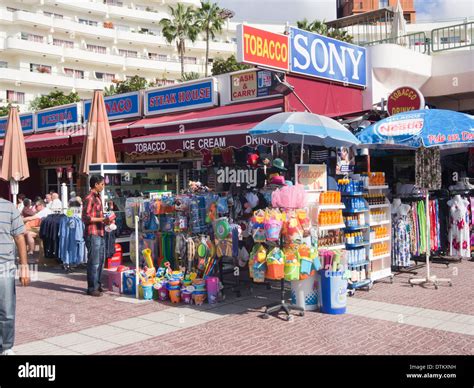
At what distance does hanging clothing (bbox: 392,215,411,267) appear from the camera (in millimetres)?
9133

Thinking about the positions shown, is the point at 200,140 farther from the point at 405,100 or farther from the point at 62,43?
the point at 62,43

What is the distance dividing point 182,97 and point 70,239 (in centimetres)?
494

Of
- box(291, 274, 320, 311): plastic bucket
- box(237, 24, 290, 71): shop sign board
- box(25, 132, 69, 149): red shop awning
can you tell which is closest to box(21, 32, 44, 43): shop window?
box(25, 132, 69, 149): red shop awning

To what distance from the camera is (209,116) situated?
11.3 meters

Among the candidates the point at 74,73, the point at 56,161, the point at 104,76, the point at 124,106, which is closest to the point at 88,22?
the point at 104,76

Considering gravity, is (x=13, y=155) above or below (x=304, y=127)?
above

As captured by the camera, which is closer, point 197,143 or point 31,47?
point 197,143

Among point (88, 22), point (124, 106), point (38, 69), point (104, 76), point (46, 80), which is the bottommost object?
point (124, 106)

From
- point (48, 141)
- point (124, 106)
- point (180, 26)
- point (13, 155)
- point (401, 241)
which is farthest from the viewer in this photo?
point (180, 26)

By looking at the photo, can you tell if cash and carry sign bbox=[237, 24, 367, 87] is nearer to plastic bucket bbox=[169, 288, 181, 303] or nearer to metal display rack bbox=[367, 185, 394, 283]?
metal display rack bbox=[367, 185, 394, 283]

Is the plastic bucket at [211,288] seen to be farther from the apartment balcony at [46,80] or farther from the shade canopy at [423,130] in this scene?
the apartment balcony at [46,80]

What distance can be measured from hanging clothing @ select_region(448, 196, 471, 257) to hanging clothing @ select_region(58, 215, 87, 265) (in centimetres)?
763

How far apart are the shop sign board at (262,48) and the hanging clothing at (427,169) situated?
10.2ft

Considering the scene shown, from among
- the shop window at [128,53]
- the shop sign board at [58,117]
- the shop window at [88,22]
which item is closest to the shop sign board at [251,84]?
the shop sign board at [58,117]
